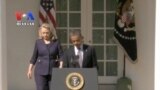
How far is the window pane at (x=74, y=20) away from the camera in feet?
34.3

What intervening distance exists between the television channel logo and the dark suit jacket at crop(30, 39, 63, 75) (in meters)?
2.79

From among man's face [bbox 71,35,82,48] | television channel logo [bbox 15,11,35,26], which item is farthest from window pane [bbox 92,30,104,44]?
man's face [bbox 71,35,82,48]

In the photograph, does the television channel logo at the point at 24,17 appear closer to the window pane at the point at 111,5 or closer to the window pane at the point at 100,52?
the window pane at the point at 100,52

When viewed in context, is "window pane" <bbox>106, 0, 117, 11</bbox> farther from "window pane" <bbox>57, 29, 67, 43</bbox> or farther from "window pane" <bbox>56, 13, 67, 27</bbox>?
"window pane" <bbox>57, 29, 67, 43</bbox>

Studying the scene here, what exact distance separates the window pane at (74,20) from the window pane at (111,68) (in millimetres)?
1081

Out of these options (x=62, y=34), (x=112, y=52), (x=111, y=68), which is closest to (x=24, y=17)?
(x=62, y=34)

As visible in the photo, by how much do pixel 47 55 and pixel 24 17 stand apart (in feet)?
9.75

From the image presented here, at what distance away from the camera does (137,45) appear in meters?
10.2
